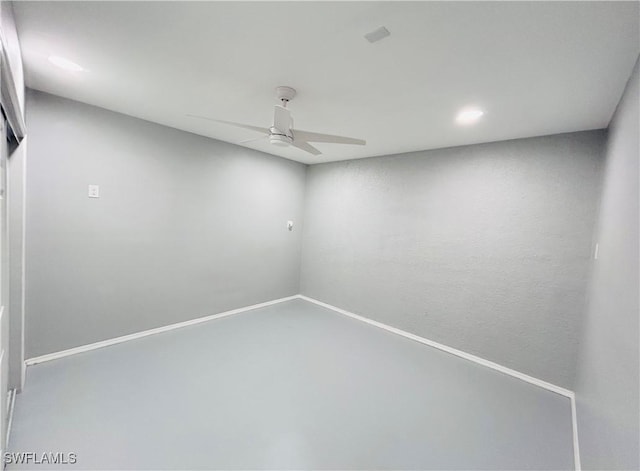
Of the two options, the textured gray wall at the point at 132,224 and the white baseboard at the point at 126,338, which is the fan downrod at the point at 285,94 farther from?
the white baseboard at the point at 126,338

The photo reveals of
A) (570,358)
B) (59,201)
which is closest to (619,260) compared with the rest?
(570,358)

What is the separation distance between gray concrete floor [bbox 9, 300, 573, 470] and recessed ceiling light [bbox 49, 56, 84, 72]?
2.36 metres

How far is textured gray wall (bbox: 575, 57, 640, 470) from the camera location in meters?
1.03

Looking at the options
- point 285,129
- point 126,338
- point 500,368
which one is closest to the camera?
point 285,129

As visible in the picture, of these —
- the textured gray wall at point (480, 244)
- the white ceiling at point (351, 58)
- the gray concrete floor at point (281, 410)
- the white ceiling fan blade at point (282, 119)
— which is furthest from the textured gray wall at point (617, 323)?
the white ceiling fan blade at point (282, 119)

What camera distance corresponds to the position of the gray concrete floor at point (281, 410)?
1639 millimetres

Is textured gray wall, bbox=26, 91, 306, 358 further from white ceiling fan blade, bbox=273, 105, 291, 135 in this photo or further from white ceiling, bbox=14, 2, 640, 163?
white ceiling fan blade, bbox=273, 105, 291, 135

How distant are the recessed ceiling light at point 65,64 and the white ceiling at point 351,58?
6 centimetres

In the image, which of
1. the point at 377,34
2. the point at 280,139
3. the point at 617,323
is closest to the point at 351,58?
the point at 377,34

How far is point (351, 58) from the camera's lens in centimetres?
157

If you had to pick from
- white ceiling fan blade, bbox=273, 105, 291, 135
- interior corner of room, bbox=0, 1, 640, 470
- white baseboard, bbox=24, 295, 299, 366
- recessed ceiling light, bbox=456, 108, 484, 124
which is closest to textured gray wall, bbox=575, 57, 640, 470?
interior corner of room, bbox=0, 1, 640, 470

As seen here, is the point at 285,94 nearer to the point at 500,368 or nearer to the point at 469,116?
the point at 469,116

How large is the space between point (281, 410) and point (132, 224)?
2437mm

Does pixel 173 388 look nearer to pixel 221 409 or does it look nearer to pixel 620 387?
pixel 221 409
